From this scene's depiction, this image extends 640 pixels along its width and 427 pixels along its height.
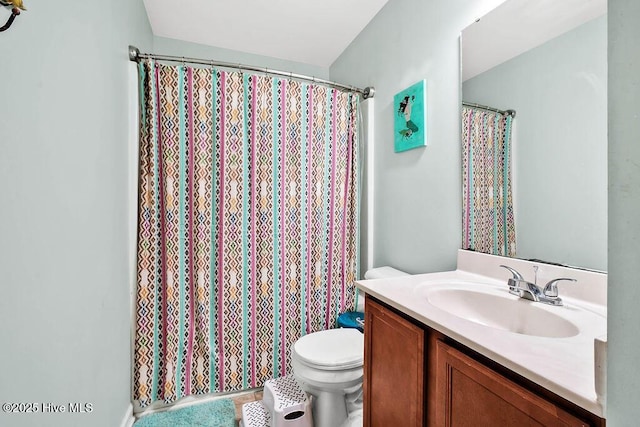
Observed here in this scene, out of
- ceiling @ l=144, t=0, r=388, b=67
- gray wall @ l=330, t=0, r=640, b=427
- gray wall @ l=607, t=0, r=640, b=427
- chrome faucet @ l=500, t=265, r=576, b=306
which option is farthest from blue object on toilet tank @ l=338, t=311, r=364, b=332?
ceiling @ l=144, t=0, r=388, b=67

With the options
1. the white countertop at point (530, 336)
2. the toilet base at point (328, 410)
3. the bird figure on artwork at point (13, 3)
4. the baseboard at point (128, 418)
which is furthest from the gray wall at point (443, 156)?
the baseboard at point (128, 418)

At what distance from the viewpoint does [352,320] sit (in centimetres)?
190

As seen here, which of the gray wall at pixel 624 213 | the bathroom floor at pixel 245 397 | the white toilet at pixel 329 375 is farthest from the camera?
the bathroom floor at pixel 245 397

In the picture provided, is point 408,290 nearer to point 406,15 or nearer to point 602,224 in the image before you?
point 602,224

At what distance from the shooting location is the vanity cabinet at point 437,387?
550mm

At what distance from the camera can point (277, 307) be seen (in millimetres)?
1838

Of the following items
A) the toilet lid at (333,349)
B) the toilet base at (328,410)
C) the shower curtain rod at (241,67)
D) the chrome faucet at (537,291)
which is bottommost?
the toilet base at (328,410)

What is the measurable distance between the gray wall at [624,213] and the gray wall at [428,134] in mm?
995

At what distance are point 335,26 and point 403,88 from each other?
83 cm

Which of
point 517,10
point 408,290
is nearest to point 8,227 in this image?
point 408,290

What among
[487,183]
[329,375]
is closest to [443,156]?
[487,183]

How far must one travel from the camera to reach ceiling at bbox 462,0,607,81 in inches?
37.1

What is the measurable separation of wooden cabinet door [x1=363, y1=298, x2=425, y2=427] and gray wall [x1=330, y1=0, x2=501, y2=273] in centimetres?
59

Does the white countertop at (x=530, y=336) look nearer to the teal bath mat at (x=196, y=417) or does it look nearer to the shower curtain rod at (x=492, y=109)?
the shower curtain rod at (x=492, y=109)
